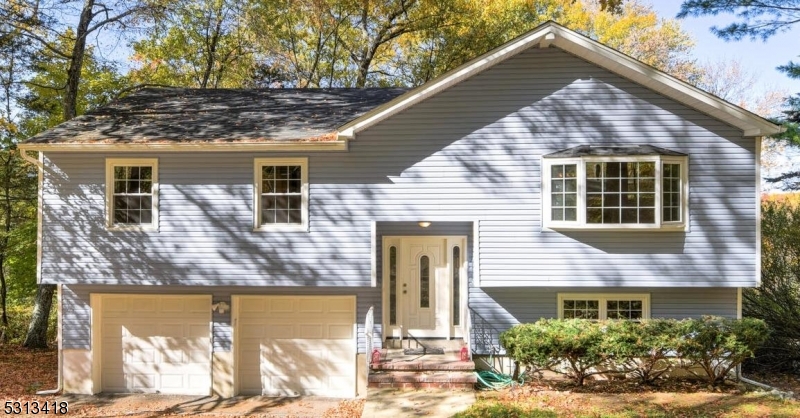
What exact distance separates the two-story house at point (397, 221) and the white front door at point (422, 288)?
0.14 ft

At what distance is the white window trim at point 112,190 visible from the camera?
966cm

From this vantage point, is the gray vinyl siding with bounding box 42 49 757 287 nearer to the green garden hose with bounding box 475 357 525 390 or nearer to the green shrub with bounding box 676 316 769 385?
the green shrub with bounding box 676 316 769 385

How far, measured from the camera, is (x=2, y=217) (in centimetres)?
1645

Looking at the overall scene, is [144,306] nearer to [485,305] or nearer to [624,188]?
[485,305]

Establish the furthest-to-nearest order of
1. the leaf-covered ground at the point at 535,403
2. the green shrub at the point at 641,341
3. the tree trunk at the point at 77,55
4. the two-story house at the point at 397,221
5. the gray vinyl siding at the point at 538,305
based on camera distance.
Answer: the tree trunk at the point at 77,55
the gray vinyl siding at the point at 538,305
the two-story house at the point at 397,221
the green shrub at the point at 641,341
the leaf-covered ground at the point at 535,403

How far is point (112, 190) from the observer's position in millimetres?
9812

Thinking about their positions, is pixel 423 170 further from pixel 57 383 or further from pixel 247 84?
pixel 247 84

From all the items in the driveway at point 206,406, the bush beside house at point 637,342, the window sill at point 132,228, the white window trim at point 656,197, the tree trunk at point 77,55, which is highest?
the tree trunk at point 77,55

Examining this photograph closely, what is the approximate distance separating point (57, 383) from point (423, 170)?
9.33 m

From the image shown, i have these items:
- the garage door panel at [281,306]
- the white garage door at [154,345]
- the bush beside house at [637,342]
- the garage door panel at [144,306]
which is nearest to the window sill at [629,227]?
the bush beside house at [637,342]

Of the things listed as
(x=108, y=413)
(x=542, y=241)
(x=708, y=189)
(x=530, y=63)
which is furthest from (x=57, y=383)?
(x=708, y=189)

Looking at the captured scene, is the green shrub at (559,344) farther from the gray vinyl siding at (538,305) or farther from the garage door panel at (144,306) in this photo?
the garage door panel at (144,306)

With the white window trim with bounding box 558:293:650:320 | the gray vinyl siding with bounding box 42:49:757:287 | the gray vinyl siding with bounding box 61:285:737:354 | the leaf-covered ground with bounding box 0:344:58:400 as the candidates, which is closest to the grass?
the gray vinyl siding with bounding box 61:285:737:354

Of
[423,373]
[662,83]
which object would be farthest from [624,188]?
[423,373]
